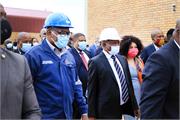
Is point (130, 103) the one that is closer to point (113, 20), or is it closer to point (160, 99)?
point (160, 99)

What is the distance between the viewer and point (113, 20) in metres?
15.8

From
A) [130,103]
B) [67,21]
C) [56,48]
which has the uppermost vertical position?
[67,21]

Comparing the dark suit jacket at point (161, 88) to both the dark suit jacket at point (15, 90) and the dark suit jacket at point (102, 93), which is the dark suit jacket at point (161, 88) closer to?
the dark suit jacket at point (15, 90)

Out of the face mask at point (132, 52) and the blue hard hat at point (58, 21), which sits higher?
the blue hard hat at point (58, 21)

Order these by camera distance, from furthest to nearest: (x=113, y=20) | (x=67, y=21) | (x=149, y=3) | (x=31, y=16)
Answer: (x=31, y=16) → (x=113, y=20) → (x=149, y=3) → (x=67, y=21)

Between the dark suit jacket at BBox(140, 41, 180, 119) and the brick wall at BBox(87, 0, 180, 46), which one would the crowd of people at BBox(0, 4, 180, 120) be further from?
the brick wall at BBox(87, 0, 180, 46)

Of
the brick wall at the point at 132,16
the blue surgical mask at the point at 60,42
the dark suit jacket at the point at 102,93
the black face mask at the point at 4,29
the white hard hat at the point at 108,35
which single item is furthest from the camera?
the brick wall at the point at 132,16

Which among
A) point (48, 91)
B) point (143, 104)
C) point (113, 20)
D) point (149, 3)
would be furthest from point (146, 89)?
point (113, 20)

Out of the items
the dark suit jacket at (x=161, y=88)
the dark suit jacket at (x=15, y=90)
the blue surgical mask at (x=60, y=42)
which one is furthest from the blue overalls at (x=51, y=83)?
the dark suit jacket at (x=15, y=90)

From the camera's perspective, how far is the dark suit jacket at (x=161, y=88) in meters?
3.68

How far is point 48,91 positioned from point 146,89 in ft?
3.69

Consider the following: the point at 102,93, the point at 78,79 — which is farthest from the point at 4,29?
the point at 102,93

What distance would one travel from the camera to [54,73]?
4395 millimetres

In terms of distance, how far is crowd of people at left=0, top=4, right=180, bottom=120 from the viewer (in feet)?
10.3
